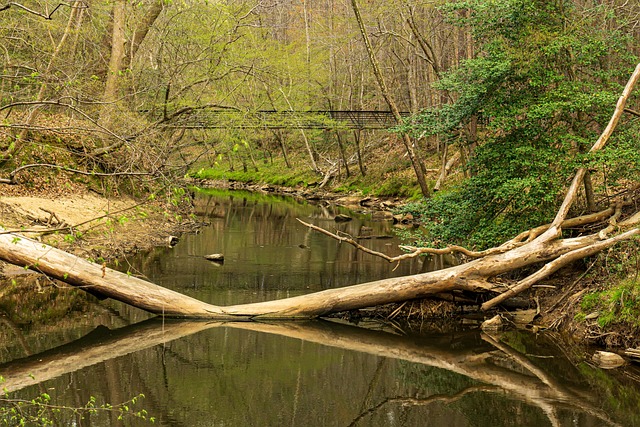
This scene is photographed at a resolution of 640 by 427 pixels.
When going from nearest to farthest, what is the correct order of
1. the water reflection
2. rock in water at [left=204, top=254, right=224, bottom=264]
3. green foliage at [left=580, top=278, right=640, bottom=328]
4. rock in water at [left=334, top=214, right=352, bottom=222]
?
green foliage at [left=580, top=278, right=640, bottom=328] → the water reflection → rock in water at [left=204, top=254, right=224, bottom=264] → rock in water at [left=334, top=214, right=352, bottom=222]

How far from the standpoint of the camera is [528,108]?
13.7 meters

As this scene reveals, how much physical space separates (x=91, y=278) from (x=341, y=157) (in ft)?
95.1

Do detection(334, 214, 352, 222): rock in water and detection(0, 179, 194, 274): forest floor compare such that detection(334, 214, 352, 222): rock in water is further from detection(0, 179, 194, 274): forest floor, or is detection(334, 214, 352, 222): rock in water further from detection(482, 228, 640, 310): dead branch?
detection(482, 228, 640, 310): dead branch

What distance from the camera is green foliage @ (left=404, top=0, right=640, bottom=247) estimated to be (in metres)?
13.2

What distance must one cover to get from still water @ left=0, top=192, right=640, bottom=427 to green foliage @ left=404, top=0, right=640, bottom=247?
2.95m

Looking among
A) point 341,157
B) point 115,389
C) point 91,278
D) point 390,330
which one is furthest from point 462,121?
point 341,157

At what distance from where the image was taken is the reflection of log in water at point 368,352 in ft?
29.7

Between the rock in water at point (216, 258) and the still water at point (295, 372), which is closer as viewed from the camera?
the still water at point (295, 372)

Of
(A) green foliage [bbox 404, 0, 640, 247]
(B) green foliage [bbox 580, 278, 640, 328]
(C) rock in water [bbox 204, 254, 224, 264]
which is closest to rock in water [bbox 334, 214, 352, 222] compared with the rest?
(C) rock in water [bbox 204, 254, 224, 264]

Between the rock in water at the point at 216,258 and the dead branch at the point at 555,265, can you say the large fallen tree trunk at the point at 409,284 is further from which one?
the rock in water at the point at 216,258

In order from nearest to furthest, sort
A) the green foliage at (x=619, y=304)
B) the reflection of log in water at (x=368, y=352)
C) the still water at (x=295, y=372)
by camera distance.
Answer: the still water at (x=295, y=372), the reflection of log in water at (x=368, y=352), the green foliage at (x=619, y=304)

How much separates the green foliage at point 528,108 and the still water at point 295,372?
2.95m

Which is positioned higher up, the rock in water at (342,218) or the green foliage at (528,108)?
the green foliage at (528,108)

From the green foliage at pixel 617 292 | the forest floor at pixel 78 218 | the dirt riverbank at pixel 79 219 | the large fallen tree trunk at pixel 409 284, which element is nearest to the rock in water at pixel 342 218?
the dirt riverbank at pixel 79 219
